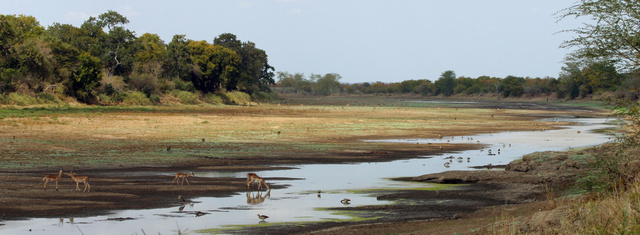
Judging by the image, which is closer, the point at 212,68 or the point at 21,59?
the point at 21,59

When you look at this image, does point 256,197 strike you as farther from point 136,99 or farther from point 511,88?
point 511,88

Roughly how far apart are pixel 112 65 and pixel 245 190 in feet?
215

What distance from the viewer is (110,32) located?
81562 mm

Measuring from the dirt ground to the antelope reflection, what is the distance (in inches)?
29.9

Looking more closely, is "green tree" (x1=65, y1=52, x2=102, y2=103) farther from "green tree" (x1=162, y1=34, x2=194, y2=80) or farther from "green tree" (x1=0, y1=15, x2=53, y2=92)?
"green tree" (x1=162, y1=34, x2=194, y2=80)

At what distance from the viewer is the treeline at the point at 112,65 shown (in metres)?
62.2

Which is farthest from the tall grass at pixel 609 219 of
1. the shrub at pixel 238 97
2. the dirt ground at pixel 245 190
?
the shrub at pixel 238 97

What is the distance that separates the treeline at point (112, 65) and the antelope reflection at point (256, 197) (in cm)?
4521

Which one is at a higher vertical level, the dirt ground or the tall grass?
the tall grass

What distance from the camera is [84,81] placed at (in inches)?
2601

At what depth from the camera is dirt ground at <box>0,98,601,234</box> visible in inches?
535

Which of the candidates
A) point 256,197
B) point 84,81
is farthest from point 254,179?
point 84,81

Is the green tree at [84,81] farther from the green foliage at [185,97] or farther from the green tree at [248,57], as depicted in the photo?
the green tree at [248,57]

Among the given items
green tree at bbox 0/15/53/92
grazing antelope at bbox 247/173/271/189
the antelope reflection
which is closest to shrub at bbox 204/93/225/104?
green tree at bbox 0/15/53/92
